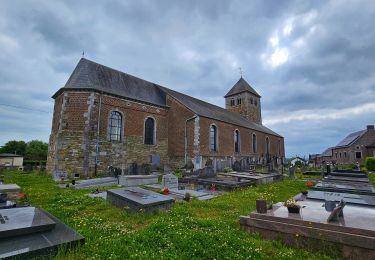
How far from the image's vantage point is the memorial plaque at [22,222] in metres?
3.01

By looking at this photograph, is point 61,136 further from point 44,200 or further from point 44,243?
point 44,243

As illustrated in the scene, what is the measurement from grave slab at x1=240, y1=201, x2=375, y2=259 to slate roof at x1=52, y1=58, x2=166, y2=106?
15180 millimetres

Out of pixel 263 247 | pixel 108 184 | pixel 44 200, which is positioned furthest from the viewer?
pixel 108 184

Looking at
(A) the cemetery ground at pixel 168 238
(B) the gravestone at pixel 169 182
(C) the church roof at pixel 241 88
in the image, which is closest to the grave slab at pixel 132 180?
(B) the gravestone at pixel 169 182

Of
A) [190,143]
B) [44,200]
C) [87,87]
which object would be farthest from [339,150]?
[44,200]

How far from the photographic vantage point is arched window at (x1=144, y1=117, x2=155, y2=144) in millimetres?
19462

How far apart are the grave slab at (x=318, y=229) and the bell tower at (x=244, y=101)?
34.1m

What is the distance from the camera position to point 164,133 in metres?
20.6

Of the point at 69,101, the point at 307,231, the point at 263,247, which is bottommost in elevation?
the point at 263,247

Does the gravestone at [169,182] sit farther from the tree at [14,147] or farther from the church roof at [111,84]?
the tree at [14,147]

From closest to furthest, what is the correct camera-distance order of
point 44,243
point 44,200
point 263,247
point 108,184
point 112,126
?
1. point 44,243
2. point 263,247
3. point 44,200
4. point 108,184
5. point 112,126

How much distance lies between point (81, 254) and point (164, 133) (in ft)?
57.8

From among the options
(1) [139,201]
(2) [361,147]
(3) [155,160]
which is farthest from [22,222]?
(2) [361,147]

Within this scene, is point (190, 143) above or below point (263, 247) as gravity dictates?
above
